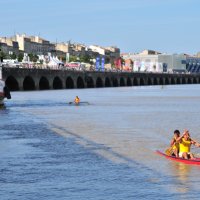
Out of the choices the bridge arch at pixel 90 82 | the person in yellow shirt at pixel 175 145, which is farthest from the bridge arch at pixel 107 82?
the person in yellow shirt at pixel 175 145

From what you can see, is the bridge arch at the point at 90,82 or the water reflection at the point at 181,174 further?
the bridge arch at the point at 90,82

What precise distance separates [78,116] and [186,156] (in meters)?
28.6

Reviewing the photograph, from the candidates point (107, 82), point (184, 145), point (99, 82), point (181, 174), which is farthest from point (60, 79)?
point (181, 174)

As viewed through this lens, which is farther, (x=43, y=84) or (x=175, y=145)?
(x=43, y=84)

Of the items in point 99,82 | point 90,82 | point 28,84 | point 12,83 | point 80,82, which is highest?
point 12,83

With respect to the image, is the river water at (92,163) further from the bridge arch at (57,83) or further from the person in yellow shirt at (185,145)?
the bridge arch at (57,83)

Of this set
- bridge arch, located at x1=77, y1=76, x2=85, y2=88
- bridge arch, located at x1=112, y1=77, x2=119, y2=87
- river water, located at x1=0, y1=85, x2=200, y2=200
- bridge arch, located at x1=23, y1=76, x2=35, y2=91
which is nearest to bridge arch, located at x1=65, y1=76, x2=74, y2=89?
bridge arch, located at x1=77, y1=76, x2=85, y2=88

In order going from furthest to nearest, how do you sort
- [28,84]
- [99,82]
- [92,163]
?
[99,82] → [28,84] → [92,163]

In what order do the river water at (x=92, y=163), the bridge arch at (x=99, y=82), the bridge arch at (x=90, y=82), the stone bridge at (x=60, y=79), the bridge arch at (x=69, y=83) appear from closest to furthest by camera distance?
the river water at (x=92, y=163), the stone bridge at (x=60, y=79), the bridge arch at (x=69, y=83), the bridge arch at (x=90, y=82), the bridge arch at (x=99, y=82)

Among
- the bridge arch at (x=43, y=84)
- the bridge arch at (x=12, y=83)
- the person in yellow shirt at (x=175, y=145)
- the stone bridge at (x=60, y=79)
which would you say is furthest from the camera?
the bridge arch at (x=43, y=84)

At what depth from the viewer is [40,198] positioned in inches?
821

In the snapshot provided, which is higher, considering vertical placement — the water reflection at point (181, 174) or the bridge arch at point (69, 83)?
the bridge arch at point (69, 83)

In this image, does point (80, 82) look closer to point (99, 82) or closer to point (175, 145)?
point (99, 82)

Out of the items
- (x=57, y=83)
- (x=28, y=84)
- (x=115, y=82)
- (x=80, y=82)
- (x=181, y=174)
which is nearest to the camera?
(x=181, y=174)
